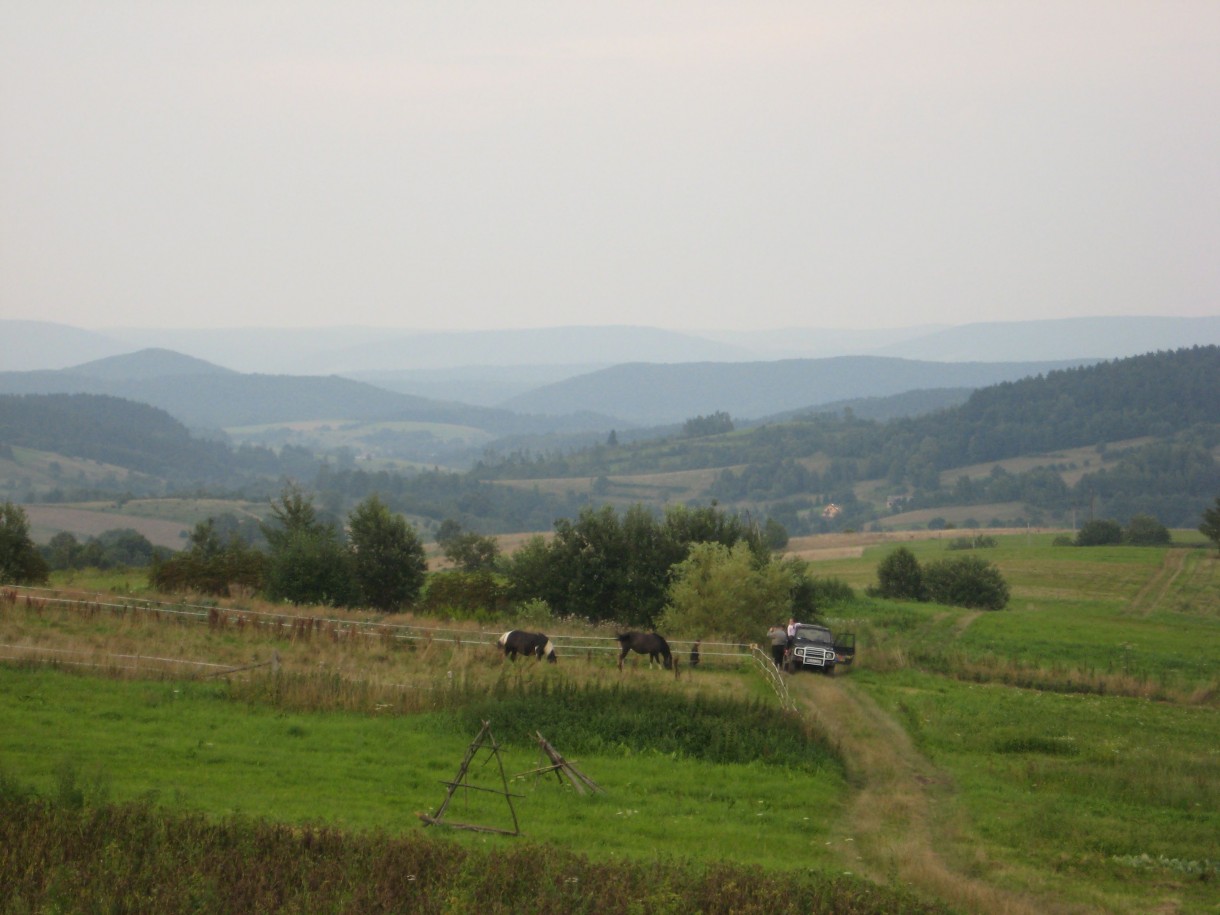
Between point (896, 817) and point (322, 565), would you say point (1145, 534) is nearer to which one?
point (322, 565)

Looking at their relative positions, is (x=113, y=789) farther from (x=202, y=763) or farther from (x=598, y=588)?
(x=598, y=588)

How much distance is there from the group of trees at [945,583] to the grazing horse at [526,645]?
55092 millimetres

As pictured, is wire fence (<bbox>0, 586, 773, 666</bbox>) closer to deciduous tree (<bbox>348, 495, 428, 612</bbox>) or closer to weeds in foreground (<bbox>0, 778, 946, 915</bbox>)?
weeds in foreground (<bbox>0, 778, 946, 915</bbox>)

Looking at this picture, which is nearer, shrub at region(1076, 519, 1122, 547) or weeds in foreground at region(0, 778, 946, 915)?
weeds in foreground at region(0, 778, 946, 915)

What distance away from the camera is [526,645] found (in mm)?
30219

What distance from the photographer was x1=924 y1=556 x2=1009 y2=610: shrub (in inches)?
3167

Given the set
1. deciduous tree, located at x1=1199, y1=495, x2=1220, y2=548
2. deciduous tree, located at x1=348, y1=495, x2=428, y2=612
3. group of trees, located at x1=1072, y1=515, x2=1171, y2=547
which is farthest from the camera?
group of trees, located at x1=1072, y1=515, x2=1171, y2=547

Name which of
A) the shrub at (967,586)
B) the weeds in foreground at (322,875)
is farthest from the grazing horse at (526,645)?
the shrub at (967,586)

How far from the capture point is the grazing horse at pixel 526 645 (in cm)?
3017

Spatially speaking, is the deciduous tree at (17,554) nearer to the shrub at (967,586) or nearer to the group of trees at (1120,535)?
the shrub at (967,586)

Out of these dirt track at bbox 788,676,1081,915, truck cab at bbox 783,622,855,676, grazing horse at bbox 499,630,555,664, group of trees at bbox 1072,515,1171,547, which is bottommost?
group of trees at bbox 1072,515,1171,547

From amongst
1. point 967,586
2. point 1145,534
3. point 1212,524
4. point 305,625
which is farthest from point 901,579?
point 305,625

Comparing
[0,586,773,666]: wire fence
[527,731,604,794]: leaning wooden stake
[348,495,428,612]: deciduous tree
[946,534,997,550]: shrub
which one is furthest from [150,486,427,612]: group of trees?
[946,534,997,550]: shrub

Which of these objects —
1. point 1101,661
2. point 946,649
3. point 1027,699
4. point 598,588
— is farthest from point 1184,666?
point 598,588
